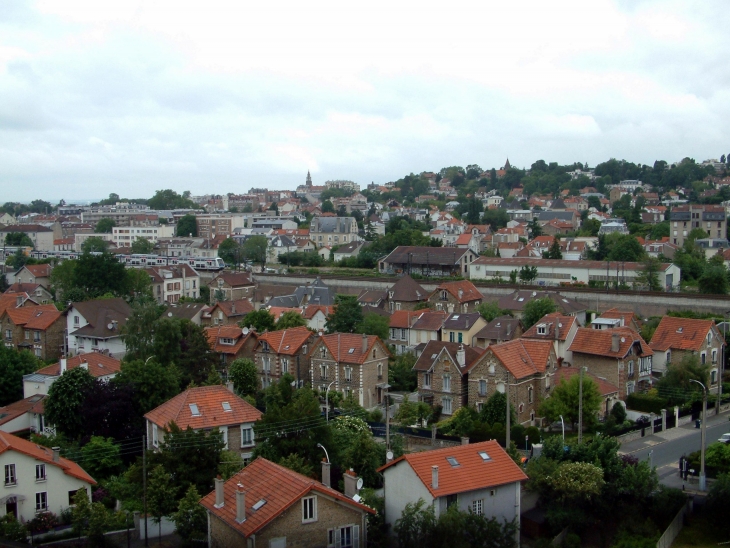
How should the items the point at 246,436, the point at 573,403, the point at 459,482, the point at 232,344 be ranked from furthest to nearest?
the point at 232,344, the point at 573,403, the point at 246,436, the point at 459,482

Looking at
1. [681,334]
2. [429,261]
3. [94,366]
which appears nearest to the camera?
[94,366]

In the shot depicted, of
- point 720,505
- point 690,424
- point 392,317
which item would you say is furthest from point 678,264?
point 720,505

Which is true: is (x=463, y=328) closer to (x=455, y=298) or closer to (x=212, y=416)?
(x=455, y=298)

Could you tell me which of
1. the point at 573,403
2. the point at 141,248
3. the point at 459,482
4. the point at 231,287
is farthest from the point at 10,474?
the point at 141,248

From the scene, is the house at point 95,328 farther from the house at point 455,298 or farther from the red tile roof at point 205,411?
the house at point 455,298

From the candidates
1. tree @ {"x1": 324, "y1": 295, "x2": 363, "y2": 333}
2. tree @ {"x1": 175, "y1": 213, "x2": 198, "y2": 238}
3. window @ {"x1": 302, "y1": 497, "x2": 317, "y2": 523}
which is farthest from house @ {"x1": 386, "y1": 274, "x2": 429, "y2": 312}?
tree @ {"x1": 175, "y1": 213, "x2": 198, "y2": 238}

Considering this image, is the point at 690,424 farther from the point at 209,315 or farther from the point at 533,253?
the point at 533,253
